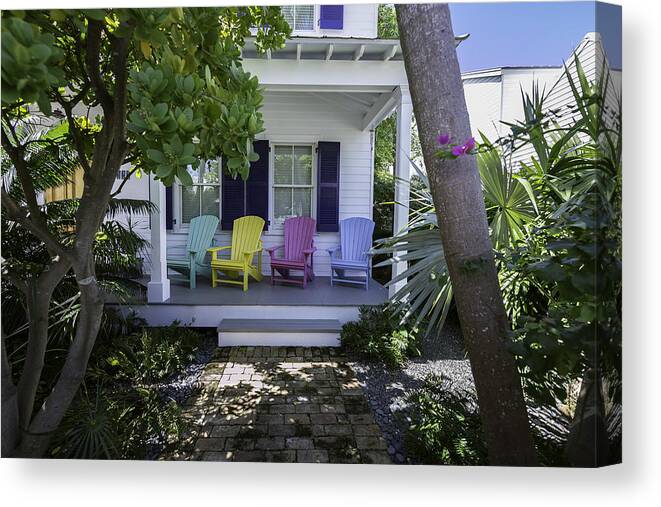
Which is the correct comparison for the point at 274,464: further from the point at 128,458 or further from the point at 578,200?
the point at 578,200

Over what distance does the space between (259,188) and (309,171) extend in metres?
0.75

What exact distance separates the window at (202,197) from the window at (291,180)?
772mm

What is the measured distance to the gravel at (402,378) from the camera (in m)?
2.56

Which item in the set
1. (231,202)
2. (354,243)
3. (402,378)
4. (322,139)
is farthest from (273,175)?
(402,378)

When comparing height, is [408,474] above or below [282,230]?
below

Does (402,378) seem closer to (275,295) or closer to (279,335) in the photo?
(279,335)

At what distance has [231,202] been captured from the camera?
19.1ft

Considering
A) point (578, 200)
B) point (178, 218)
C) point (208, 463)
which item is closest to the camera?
point (578, 200)

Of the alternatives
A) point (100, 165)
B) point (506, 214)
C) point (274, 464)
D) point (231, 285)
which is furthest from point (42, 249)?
point (506, 214)

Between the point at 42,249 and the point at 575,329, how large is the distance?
3.08 m

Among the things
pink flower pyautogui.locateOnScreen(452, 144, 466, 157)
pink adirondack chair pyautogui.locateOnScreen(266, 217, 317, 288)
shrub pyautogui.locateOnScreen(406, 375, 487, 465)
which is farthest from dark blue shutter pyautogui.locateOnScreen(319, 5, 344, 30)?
shrub pyautogui.locateOnScreen(406, 375, 487, 465)

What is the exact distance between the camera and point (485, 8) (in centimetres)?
239

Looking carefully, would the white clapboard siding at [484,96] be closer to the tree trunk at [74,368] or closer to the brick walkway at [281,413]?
the brick walkway at [281,413]

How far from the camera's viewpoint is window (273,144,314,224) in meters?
6.06
